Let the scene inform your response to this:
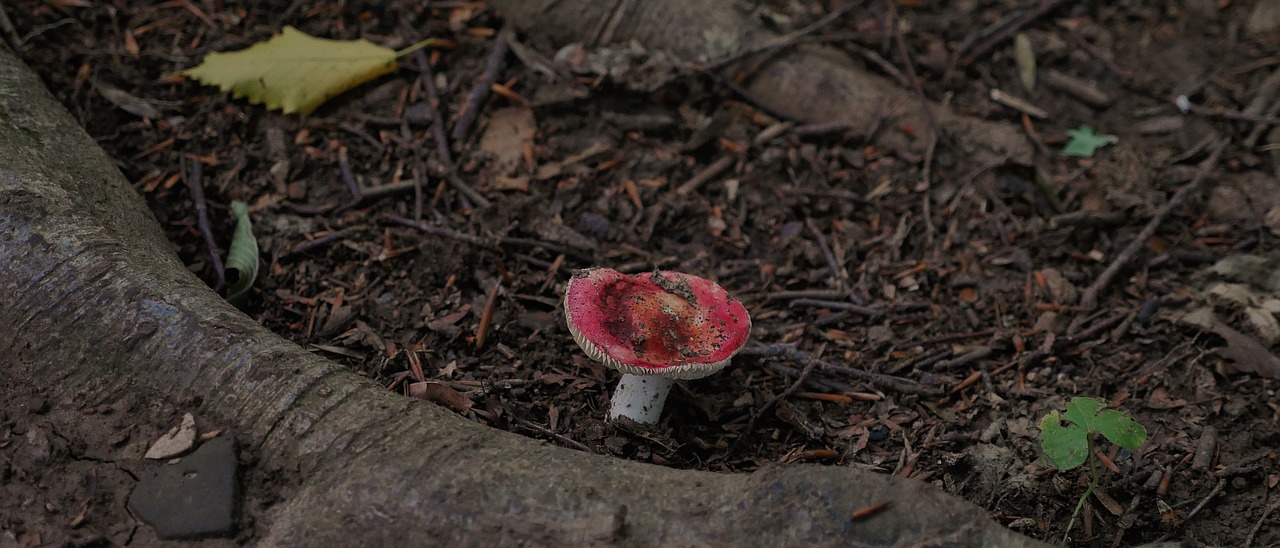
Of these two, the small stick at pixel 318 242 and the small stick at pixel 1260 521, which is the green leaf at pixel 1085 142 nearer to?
the small stick at pixel 1260 521

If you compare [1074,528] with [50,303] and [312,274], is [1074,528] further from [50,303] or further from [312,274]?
A: [50,303]

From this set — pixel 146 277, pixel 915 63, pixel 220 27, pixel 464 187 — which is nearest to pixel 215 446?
pixel 146 277

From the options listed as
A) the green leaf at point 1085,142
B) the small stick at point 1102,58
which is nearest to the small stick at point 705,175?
the green leaf at point 1085,142

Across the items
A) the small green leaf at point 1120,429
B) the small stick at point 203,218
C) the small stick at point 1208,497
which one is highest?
the small green leaf at point 1120,429

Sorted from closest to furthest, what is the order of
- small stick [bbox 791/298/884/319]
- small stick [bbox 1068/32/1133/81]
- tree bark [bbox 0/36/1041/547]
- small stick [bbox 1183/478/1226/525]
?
tree bark [bbox 0/36/1041/547]
small stick [bbox 1183/478/1226/525]
small stick [bbox 791/298/884/319]
small stick [bbox 1068/32/1133/81]

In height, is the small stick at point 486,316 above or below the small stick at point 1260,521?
below

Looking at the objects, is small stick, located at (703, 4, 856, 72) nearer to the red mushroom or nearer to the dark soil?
the dark soil

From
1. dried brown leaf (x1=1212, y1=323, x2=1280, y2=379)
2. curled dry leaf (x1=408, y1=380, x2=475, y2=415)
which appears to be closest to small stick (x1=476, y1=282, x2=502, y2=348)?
curled dry leaf (x1=408, y1=380, x2=475, y2=415)
